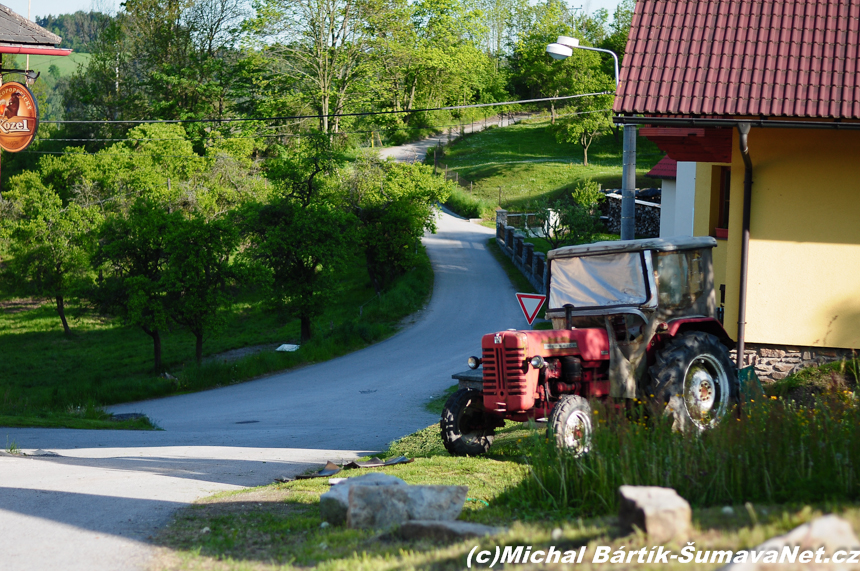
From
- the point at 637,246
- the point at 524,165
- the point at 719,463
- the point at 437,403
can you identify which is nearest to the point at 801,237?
the point at 637,246

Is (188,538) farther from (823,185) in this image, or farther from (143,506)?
(823,185)

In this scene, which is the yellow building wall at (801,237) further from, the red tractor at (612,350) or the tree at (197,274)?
the tree at (197,274)

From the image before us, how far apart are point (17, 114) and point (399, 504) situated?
11151 mm

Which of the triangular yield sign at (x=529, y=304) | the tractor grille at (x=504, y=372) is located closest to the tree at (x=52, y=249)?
the triangular yield sign at (x=529, y=304)

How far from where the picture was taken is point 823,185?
11125mm

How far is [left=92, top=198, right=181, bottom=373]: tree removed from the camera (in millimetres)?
26734

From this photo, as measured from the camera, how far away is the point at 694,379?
372 inches

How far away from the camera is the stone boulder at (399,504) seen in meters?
6.12

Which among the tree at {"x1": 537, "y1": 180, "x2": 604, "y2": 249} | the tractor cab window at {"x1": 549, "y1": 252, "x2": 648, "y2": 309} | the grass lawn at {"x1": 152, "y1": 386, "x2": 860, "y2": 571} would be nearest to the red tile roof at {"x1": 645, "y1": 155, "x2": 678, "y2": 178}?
the tree at {"x1": 537, "y1": 180, "x2": 604, "y2": 249}

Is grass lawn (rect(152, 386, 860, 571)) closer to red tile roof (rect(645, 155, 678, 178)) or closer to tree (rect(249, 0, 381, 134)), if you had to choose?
red tile roof (rect(645, 155, 678, 178))

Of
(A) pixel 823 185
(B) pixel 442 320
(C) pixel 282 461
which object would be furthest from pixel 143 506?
(B) pixel 442 320

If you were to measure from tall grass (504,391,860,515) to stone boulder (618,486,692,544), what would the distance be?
1.37 meters

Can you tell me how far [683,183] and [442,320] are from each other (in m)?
11.5

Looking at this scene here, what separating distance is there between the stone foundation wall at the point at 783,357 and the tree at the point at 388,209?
2288 cm
